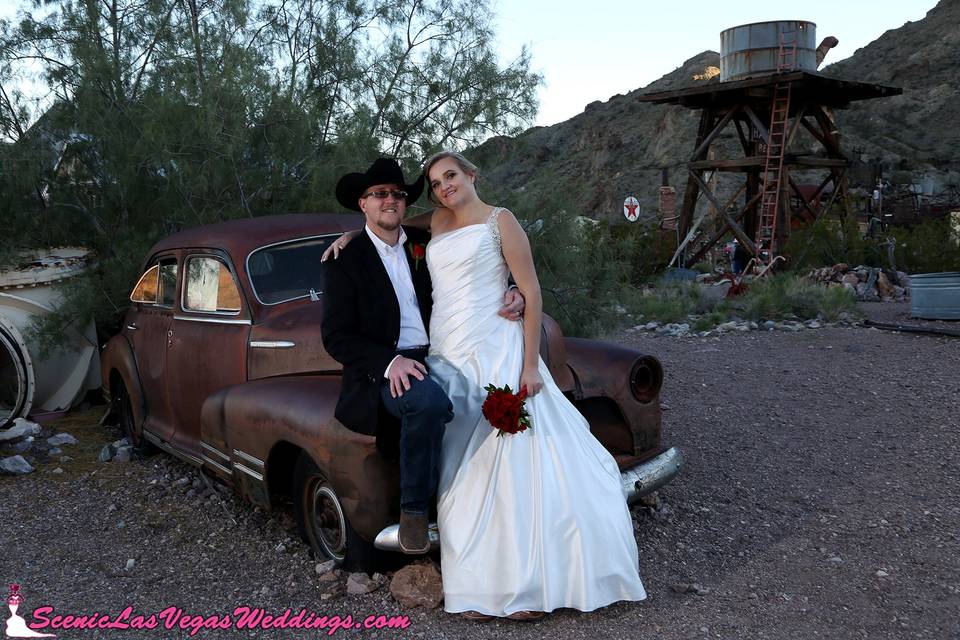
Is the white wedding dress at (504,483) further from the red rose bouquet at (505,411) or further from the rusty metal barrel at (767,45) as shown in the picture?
the rusty metal barrel at (767,45)

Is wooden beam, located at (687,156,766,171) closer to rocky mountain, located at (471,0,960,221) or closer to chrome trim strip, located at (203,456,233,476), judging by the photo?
rocky mountain, located at (471,0,960,221)

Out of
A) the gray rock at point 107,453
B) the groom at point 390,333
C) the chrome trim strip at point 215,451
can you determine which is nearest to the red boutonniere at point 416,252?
the groom at point 390,333

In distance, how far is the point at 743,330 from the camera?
11820 mm

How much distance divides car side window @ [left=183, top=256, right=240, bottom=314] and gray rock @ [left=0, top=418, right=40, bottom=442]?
192 cm

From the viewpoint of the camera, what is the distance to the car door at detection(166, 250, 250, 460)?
460 cm

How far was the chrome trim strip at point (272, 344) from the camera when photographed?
167 inches

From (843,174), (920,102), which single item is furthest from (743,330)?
(920,102)

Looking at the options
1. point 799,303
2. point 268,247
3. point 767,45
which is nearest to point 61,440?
point 268,247

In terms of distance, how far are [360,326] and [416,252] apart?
54cm

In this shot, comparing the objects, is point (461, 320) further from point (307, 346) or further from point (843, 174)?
point (843, 174)

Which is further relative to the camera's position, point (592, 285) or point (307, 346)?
point (592, 285)

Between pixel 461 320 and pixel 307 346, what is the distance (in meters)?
0.96

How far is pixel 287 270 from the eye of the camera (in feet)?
15.7

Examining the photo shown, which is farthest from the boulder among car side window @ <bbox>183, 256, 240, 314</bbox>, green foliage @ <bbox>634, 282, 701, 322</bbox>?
green foliage @ <bbox>634, 282, 701, 322</bbox>
